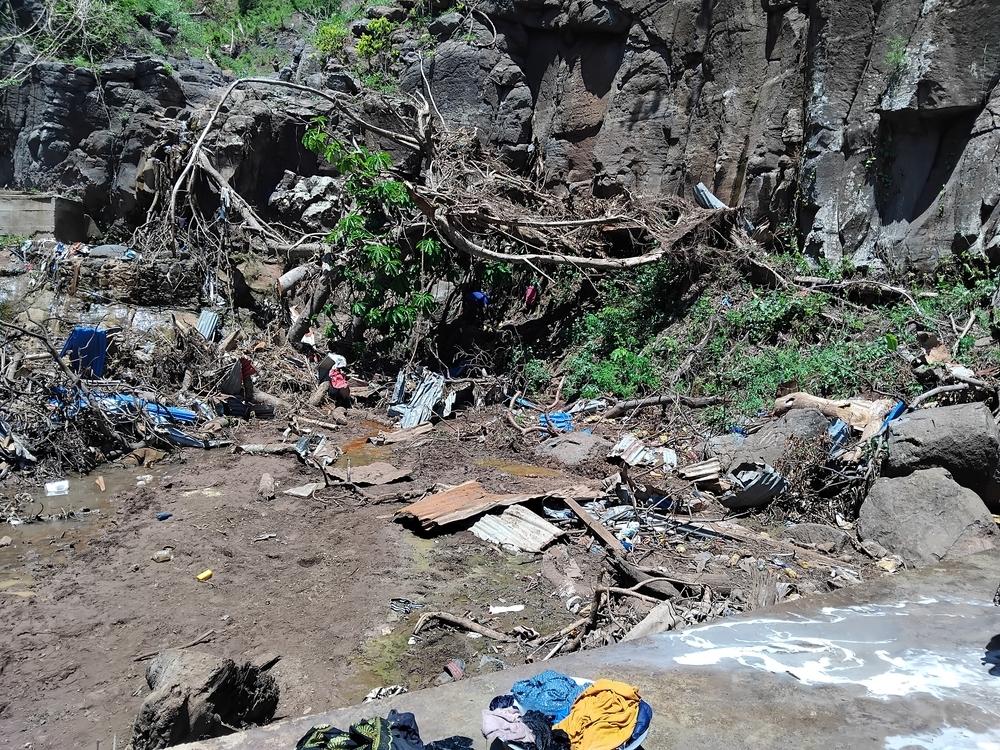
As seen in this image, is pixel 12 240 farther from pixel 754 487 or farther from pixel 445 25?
pixel 754 487

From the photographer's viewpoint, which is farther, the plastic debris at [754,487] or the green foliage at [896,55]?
the green foliage at [896,55]

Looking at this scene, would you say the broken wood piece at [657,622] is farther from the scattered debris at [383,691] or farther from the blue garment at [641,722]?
the blue garment at [641,722]

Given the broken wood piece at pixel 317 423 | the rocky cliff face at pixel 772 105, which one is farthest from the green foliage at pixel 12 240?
the rocky cliff face at pixel 772 105

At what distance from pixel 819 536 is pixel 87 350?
823 cm

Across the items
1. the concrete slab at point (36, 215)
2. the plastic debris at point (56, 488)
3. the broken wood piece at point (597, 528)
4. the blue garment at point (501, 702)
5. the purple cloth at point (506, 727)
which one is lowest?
the plastic debris at point (56, 488)

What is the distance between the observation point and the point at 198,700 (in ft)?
12.2

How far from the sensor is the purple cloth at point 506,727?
2.80 metres

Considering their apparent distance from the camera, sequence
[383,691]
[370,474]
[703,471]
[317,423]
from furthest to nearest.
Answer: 1. [317,423]
2. [370,474]
3. [703,471]
4. [383,691]

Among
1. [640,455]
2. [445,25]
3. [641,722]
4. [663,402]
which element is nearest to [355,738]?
[641,722]

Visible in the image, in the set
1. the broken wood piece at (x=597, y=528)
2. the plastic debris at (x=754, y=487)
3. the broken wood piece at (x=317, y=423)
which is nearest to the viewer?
the broken wood piece at (x=597, y=528)

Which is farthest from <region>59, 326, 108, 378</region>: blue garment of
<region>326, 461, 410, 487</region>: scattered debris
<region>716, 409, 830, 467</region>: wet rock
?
<region>716, 409, 830, 467</region>: wet rock

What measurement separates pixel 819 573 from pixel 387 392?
22.8 ft

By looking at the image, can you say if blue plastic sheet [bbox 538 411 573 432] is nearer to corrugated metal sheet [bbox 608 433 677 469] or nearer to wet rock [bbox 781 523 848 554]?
corrugated metal sheet [bbox 608 433 677 469]

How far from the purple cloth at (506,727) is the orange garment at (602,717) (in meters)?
0.19
